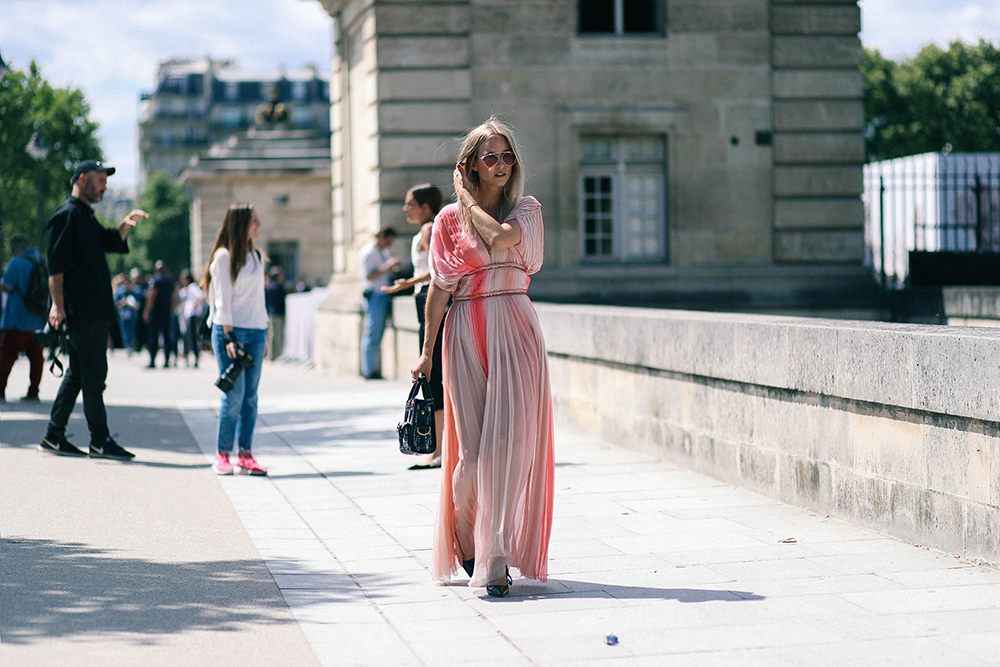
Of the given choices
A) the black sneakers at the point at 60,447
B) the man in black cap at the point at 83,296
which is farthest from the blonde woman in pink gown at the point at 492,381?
the black sneakers at the point at 60,447

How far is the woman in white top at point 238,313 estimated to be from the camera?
27.9 feet

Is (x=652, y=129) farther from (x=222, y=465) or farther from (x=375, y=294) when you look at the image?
(x=222, y=465)

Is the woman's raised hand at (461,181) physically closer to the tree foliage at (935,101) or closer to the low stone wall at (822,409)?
the low stone wall at (822,409)

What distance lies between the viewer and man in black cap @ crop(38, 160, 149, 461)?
891 centimetres

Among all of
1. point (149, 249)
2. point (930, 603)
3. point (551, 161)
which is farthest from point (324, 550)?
point (149, 249)

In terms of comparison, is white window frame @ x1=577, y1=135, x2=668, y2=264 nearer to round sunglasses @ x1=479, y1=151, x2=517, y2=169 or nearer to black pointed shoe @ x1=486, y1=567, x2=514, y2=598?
round sunglasses @ x1=479, y1=151, x2=517, y2=169

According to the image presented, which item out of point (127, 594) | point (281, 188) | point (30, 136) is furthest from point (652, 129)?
point (30, 136)

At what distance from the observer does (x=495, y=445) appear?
17.0 ft

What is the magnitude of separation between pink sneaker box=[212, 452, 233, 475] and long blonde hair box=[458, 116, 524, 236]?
399 centimetres

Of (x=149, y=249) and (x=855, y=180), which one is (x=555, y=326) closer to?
(x=855, y=180)

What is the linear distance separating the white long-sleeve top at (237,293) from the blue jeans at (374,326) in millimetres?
7712

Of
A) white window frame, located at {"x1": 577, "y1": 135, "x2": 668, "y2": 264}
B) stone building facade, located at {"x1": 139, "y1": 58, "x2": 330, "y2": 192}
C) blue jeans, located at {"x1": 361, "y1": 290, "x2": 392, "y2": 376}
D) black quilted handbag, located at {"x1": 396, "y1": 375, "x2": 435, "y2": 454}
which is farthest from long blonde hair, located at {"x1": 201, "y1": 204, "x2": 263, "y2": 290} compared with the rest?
stone building facade, located at {"x1": 139, "y1": 58, "x2": 330, "y2": 192}

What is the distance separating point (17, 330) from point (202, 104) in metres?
120

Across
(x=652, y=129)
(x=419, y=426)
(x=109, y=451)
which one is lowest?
(x=109, y=451)
